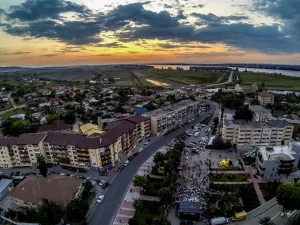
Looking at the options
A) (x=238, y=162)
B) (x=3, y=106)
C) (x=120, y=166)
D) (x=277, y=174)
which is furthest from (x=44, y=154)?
(x=3, y=106)

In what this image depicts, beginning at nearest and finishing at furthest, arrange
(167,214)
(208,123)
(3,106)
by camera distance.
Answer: (167,214)
(208,123)
(3,106)

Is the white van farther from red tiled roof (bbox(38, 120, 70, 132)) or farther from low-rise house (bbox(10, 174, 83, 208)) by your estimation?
red tiled roof (bbox(38, 120, 70, 132))

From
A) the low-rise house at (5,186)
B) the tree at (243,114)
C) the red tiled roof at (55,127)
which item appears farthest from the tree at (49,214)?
the tree at (243,114)

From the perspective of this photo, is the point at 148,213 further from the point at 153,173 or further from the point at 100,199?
the point at 153,173

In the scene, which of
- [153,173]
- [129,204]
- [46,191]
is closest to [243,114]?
[153,173]

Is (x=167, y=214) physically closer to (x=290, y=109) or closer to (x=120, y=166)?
(x=120, y=166)

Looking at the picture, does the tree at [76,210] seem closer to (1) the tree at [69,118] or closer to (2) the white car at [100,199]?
(2) the white car at [100,199]
